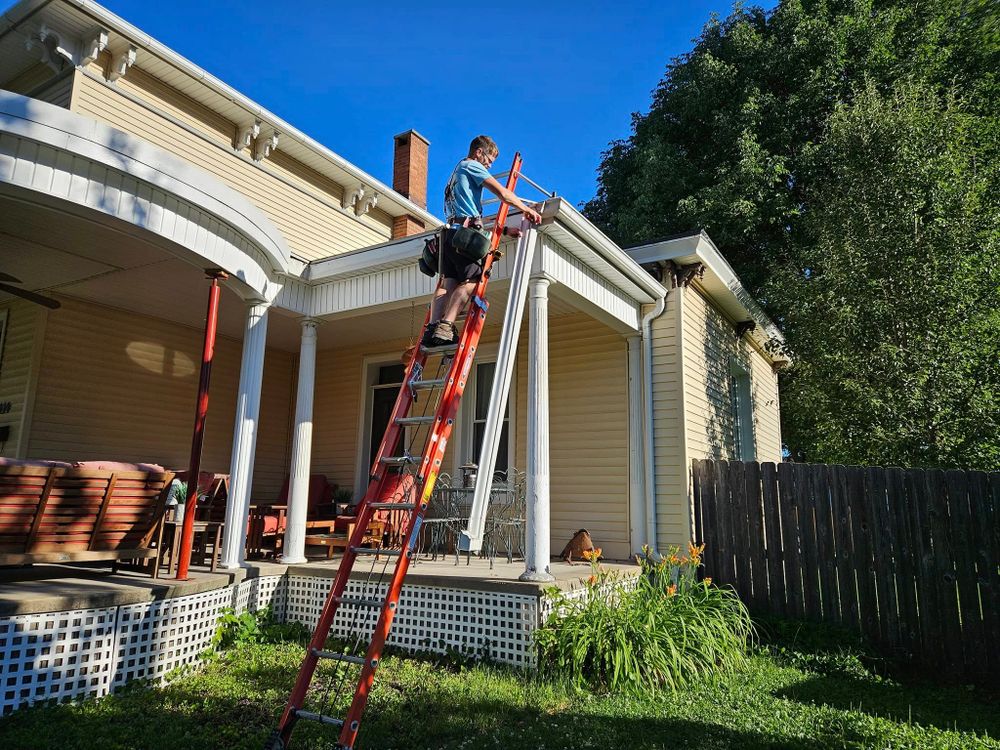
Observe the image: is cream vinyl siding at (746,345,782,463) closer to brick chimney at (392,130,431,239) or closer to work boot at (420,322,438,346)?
brick chimney at (392,130,431,239)

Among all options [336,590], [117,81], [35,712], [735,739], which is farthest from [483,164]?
[117,81]

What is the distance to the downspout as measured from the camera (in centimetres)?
770

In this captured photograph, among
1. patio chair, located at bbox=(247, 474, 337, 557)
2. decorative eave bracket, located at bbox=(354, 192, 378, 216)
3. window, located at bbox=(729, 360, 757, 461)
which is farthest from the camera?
decorative eave bracket, located at bbox=(354, 192, 378, 216)

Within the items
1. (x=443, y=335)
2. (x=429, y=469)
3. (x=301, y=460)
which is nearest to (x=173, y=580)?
(x=301, y=460)

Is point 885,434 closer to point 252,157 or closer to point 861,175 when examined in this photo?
point 861,175

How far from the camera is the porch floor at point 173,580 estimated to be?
14.4 feet

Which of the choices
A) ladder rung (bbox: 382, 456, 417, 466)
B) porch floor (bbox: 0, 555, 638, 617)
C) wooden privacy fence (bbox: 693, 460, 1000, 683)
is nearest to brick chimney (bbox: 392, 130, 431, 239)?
porch floor (bbox: 0, 555, 638, 617)

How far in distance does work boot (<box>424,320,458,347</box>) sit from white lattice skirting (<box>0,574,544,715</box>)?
6.01 feet

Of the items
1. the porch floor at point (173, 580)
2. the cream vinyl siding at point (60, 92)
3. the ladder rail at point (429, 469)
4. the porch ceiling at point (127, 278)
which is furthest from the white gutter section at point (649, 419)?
the cream vinyl siding at point (60, 92)

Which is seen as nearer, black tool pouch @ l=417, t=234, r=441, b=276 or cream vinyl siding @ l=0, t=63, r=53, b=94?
black tool pouch @ l=417, t=234, r=441, b=276

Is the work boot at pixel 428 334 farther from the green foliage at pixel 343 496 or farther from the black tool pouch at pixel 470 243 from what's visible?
the green foliage at pixel 343 496

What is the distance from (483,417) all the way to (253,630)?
4.19m

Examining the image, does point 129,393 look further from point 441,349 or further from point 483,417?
point 441,349

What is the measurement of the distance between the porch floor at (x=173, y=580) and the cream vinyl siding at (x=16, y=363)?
7.71 ft
